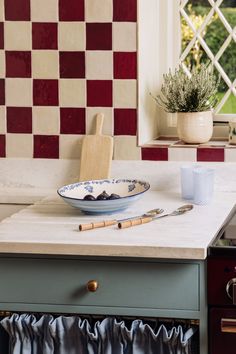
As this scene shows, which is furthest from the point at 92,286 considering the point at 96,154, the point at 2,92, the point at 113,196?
the point at 2,92

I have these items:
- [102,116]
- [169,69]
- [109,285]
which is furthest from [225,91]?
[109,285]

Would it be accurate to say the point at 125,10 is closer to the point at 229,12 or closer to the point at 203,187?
the point at 229,12

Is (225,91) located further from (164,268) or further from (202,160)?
(164,268)

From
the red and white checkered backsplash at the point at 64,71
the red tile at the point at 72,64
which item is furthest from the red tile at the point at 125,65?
the red tile at the point at 72,64

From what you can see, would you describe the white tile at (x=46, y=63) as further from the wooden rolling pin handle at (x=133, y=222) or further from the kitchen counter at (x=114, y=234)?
the wooden rolling pin handle at (x=133, y=222)

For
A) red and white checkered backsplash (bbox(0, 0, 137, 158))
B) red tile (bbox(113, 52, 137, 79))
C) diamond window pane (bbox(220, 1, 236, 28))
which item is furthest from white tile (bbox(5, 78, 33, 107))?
diamond window pane (bbox(220, 1, 236, 28))

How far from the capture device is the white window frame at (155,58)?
10.9 feet

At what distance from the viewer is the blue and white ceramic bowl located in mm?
2867

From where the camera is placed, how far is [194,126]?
3.31 m

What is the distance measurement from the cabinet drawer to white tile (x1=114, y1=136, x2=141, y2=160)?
2.56 feet

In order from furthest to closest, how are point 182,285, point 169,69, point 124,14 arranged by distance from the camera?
1. point 169,69
2. point 124,14
3. point 182,285

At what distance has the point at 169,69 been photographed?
351 centimetres

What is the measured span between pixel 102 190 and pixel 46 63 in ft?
1.76

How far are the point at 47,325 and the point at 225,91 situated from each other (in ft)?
4.24
